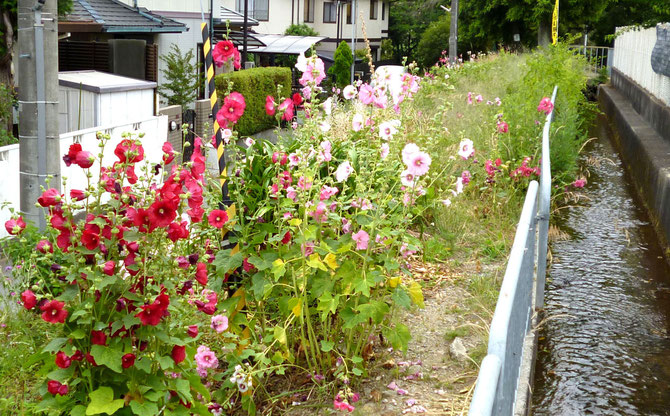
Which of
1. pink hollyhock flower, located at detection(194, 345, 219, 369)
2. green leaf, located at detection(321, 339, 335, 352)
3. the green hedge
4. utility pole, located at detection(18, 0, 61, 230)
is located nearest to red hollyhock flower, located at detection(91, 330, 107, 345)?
pink hollyhock flower, located at detection(194, 345, 219, 369)

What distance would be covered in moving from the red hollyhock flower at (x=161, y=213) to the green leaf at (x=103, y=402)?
64 centimetres

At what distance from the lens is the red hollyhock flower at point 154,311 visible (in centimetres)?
316

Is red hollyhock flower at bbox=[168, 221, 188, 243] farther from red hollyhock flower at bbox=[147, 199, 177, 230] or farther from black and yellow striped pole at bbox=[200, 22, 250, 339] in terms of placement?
black and yellow striped pole at bbox=[200, 22, 250, 339]

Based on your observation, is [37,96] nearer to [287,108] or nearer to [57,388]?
[287,108]

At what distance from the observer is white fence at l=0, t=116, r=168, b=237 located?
8703 mm

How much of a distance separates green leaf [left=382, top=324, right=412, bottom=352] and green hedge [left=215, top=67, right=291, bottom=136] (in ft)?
47.4

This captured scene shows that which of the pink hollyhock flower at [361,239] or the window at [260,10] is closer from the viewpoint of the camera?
Answer: the pink hollyhock flower at [361,239]

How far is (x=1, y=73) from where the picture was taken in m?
13.3

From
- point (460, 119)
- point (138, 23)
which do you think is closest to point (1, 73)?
point (460, 119)

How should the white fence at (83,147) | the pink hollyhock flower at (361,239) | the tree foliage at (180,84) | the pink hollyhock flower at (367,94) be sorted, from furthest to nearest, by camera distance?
the tree foliage at (180,84)
the white fence at (83,147)
the pink hollyhock flower at (367,94)
the pink hollyhock flower at (361,239)

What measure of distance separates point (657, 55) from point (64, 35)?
36.1 feet

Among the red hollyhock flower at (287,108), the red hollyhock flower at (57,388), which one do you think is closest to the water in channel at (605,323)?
the red hollyhock flower at (287,108)

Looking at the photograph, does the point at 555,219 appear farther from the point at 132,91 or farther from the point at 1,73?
the point at 1,73

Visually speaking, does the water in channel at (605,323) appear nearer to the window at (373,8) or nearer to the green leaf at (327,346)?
the green leaf at (327,346)
